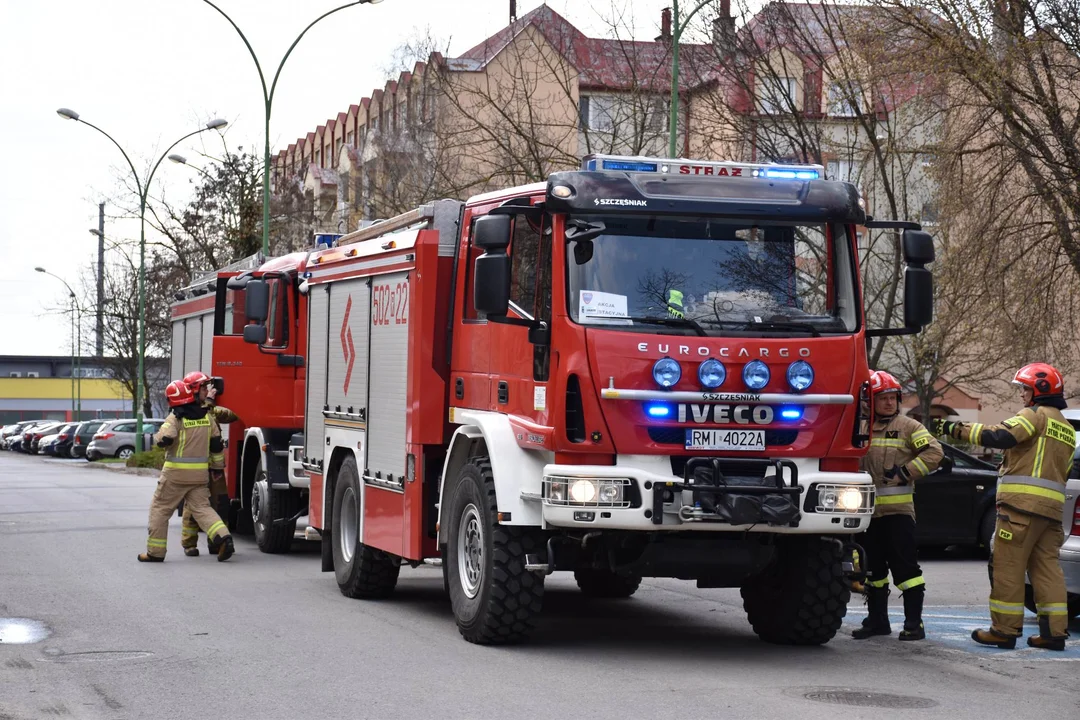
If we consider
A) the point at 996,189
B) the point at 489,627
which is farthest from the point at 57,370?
the point at 489,627

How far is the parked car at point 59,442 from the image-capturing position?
59656mm

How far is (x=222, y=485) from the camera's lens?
53.5 feet

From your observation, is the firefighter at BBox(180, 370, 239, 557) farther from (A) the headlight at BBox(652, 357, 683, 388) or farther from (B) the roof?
(B) the roof

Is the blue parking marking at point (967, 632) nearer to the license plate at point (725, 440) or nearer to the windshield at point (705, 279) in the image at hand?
the license plate at point (725, 440)

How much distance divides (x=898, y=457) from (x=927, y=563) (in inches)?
266

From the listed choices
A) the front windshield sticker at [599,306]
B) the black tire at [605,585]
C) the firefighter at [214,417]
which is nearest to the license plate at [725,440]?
the front windshield sticker at [599,306]

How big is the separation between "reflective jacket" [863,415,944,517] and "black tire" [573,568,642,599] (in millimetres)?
2855

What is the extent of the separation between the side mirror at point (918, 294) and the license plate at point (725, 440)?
1.23 metres

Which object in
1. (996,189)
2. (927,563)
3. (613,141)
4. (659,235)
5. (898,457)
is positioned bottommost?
(927,563)

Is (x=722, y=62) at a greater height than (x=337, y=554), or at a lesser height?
greater

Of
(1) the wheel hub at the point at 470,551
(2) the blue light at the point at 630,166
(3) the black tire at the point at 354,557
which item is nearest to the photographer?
(2) the blue light at the point at 630,166

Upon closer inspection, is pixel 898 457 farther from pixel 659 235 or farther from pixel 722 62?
pixel 722 62

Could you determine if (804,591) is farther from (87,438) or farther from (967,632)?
(87,438)

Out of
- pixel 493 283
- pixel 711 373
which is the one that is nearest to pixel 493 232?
pixel 493 283
